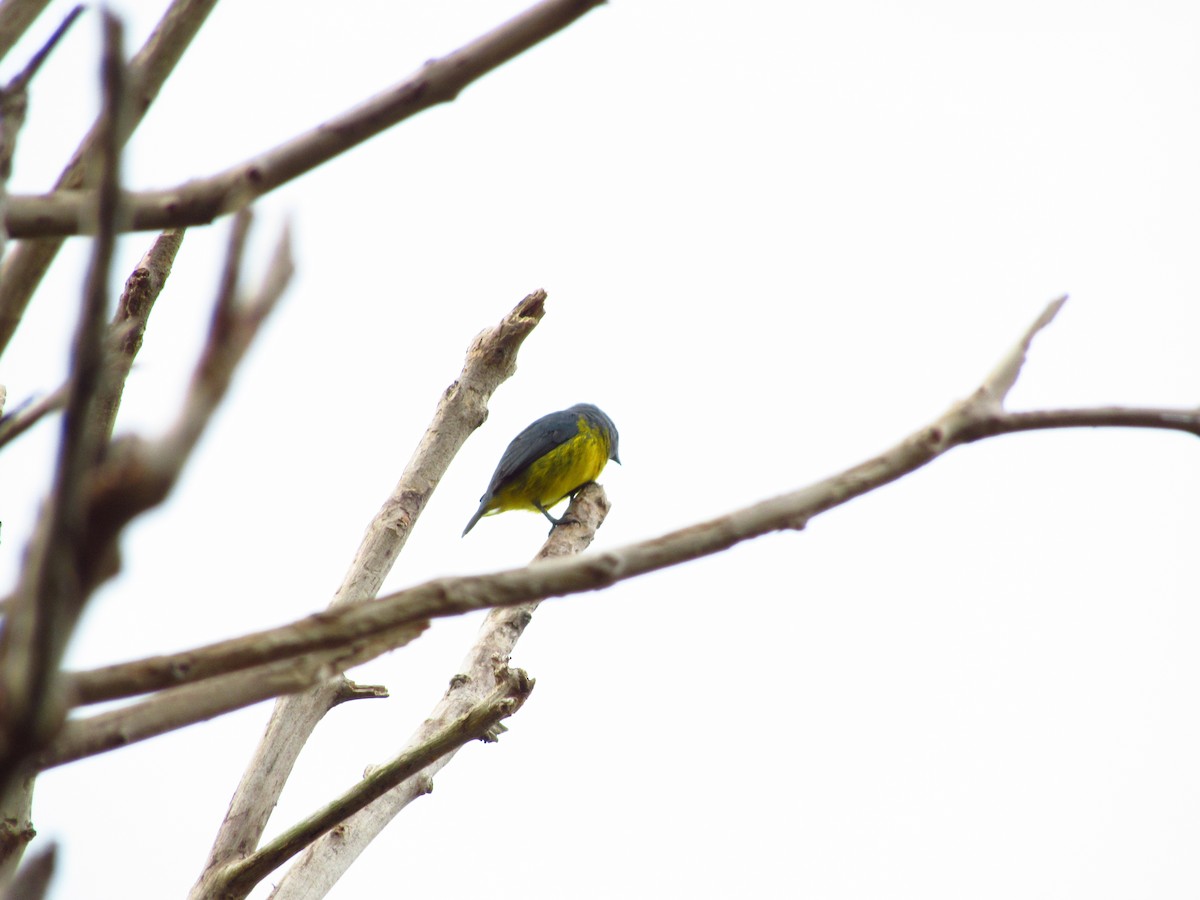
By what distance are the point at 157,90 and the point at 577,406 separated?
703cm

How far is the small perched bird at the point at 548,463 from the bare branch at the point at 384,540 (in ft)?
11.6

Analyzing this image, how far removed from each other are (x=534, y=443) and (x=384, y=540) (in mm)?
4439

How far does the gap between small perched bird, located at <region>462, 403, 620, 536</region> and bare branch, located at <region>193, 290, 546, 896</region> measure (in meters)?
3.54

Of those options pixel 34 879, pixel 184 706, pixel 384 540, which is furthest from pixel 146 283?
pixel 34 879

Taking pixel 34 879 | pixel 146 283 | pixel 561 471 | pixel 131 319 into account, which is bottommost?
pixel 34 879

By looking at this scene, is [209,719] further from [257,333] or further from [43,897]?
[257,333]

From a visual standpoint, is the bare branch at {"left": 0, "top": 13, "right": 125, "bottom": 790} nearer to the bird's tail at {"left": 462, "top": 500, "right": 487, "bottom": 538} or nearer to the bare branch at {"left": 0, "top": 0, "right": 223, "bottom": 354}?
the bare branch at {"left": 0, "top": 0, "right": 223, "bottom": 354}

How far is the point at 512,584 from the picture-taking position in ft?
4.24

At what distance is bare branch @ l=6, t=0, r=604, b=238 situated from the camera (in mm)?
1264

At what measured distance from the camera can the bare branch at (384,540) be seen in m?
2.97

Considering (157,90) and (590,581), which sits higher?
(157,90)

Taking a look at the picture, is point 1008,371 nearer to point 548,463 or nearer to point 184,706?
point 184,706

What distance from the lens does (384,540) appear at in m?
3.47

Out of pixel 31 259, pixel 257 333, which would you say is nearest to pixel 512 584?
pixel 257 333
